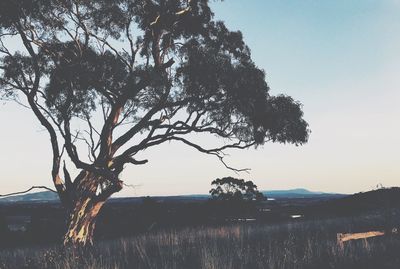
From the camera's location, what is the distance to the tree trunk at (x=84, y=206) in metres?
16.2

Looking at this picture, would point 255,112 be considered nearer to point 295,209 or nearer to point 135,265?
point 135,265

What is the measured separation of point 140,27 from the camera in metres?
18.6

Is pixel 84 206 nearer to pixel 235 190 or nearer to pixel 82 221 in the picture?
pixel 82 221

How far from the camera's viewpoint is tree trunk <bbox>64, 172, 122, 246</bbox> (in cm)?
1623

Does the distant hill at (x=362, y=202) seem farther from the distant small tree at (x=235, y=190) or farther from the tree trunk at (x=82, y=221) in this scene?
the tree trunk at (x=82, y=221)

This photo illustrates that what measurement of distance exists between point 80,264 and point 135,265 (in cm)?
160

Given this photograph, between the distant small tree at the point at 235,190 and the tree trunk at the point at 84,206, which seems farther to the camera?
the distant small tree at the point at 235,190

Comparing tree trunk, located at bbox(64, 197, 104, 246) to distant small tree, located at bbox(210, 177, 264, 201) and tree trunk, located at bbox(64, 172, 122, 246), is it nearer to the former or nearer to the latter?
tree trunk, located at bbox(64, 172, 122, 246)

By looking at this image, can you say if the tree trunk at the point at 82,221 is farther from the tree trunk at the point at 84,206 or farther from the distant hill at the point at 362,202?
the distant hill at the point at 362,202

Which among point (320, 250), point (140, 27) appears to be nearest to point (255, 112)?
point (140, 27)

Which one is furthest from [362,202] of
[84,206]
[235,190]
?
[84,206]

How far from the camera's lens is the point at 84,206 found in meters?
16.5

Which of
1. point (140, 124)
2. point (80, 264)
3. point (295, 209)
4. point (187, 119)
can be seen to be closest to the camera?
point (80, 264)

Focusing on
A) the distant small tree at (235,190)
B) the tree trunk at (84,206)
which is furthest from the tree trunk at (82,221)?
the distant small tree at (235,190)
